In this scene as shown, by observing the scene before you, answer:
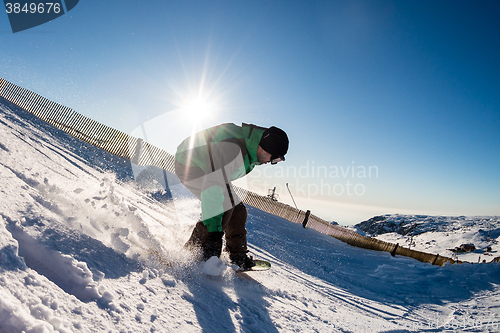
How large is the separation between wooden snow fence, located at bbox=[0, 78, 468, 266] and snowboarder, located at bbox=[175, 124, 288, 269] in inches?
432

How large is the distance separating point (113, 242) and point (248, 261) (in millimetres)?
1381

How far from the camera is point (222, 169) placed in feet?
6.63

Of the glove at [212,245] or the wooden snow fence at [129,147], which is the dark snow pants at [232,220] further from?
the wooden snow fence at [129,147]

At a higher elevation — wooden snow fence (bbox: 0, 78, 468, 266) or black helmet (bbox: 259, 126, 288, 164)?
black helmet (bbox: 259, 126, 288, 164)

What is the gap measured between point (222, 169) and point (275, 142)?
1.86ft

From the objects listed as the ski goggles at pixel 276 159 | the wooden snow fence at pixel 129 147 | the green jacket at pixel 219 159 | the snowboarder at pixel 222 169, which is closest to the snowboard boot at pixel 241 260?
the snowboarder at pixel 222 169

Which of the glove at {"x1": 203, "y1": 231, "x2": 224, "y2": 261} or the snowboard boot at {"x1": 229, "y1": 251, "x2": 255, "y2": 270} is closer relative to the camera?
the glove at {"x1": 203, "y1": 231, "x2": 224, "y2": 261}

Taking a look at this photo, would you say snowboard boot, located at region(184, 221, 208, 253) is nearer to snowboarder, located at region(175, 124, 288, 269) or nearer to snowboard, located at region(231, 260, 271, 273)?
snowboarder, located at region(175, 124, 288, 269)

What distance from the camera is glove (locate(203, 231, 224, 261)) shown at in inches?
78.9

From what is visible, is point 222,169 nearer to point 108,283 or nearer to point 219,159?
point 219,159

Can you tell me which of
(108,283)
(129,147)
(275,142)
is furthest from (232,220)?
(129,147)

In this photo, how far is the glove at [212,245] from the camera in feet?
6.57

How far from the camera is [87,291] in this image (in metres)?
1.01

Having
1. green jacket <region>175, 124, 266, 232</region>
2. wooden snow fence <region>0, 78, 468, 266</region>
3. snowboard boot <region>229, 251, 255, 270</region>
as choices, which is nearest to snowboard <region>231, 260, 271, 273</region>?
snowboard boot <region>229, 251, 255, 270</region>
